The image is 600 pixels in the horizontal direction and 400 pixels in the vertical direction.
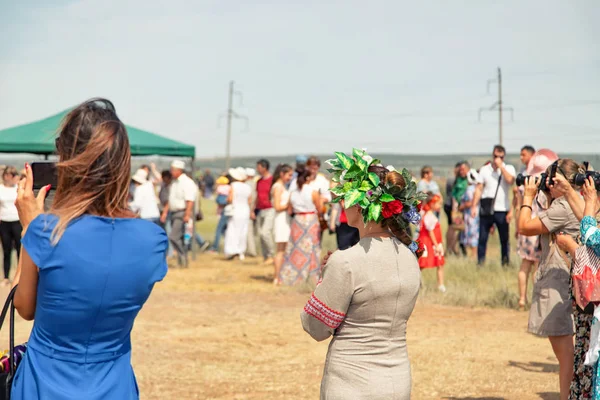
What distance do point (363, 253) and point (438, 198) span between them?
8.94 metres

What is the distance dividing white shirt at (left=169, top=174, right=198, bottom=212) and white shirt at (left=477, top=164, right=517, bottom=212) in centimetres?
524

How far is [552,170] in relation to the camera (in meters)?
5.69

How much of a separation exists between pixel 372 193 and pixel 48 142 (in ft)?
38.4

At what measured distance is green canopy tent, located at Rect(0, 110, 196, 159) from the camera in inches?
623

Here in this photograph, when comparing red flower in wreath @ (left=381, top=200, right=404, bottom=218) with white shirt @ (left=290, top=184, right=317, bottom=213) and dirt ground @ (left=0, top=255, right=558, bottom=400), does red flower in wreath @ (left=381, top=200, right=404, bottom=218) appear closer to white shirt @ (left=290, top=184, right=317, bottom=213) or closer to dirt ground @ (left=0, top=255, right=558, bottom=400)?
dirt ground @ (left=0, top=255, right=558, bottom=400)

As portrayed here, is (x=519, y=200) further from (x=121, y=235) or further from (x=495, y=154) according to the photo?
(x=121, y=235)

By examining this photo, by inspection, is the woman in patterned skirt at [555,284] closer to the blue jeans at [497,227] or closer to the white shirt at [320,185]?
the white shirt at [320,185]

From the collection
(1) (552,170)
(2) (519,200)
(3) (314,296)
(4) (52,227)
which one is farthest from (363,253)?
(2) (519,200)

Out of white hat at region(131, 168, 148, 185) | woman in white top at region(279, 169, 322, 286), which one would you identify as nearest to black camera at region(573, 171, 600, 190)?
woman in white top at region(279, 169, 322, 286)

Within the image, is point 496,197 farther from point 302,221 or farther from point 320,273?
point 320,273

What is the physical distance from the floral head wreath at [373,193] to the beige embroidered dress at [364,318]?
0.52 ft

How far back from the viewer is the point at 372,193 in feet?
12.8

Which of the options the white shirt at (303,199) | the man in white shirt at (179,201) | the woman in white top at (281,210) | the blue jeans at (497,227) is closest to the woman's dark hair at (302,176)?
the white shirt at (303,199)

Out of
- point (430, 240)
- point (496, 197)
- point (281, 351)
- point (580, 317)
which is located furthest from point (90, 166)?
point (496, 197)
